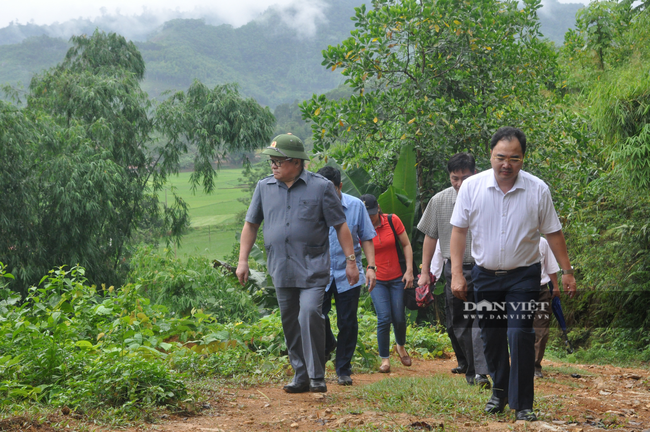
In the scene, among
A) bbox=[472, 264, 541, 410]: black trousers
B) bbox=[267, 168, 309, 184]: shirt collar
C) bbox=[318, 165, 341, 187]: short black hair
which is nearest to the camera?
bbox=[472, 264, 541, 410]: black trousers

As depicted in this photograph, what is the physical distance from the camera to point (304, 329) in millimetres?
4574

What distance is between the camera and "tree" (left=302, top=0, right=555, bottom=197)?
10.3 m

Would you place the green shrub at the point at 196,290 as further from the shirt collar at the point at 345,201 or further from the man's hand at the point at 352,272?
the man's hand at the point at 352,272

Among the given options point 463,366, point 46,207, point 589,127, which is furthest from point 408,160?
point 46,207

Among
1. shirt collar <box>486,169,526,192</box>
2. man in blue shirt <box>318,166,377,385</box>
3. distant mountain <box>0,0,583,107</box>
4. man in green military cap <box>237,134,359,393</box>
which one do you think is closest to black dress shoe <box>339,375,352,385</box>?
man in blue shirt <box>318,166,377,385</box>

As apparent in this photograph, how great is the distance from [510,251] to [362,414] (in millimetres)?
1382

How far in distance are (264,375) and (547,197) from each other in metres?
2.92

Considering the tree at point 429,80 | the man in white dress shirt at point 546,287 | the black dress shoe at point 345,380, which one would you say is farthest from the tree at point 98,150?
the man in white dress shirt at point 546,287

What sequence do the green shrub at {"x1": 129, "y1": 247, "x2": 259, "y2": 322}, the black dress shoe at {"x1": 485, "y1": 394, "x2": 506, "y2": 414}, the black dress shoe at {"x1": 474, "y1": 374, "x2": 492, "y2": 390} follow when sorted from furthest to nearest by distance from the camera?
1. the green shrub at {"x1": 129, "y1": 247, "x2": 259, "y2": 322}
2. the black dress shoe at {"x1": 474, "y1": 374, "x2": 492, "y2": 390}
3. the black dress shoe at {"x1": 485, "y1": 394, "x2": 506, "y2": 414}

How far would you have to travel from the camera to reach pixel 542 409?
13.2 ft

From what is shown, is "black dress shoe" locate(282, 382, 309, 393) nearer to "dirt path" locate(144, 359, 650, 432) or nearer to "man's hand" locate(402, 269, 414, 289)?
"dirt path" locate(144, 359, 650, 432)

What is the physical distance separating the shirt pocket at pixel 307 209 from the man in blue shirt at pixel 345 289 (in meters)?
0.80

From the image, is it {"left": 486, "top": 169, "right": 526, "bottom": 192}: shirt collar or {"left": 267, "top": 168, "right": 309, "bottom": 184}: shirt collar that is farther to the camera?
{"left": 267, "top": 168, "right": 309, "bottom": 184}: shirt collar

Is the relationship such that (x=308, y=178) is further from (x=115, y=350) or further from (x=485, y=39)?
(x=485, y=39)
